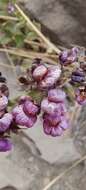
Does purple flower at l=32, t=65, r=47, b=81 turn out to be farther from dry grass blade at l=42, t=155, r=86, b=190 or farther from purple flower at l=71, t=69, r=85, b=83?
dry grass blade at l=42, t=155, r=86, b=190

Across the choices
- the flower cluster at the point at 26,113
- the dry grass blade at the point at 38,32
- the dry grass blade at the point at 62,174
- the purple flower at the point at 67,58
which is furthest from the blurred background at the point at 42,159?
the flower cluster at the point at 26,113

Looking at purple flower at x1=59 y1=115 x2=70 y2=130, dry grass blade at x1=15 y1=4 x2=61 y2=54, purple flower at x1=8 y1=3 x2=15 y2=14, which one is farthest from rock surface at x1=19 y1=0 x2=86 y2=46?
purple flower at x1=59 y1=115 x2=70 y2=130

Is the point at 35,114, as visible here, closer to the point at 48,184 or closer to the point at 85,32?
the point at 48,184

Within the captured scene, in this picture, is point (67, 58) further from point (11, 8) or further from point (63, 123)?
point (11, 8)

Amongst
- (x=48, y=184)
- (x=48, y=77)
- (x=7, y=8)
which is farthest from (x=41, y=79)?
(x=7, y=8)

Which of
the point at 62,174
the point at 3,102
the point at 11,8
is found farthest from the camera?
the point at 11,8

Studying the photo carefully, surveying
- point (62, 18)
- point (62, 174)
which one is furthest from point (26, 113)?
point (62, 18)

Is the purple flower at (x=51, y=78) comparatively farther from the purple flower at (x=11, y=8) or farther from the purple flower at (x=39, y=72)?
the purple flower at (x=11, y=8)
